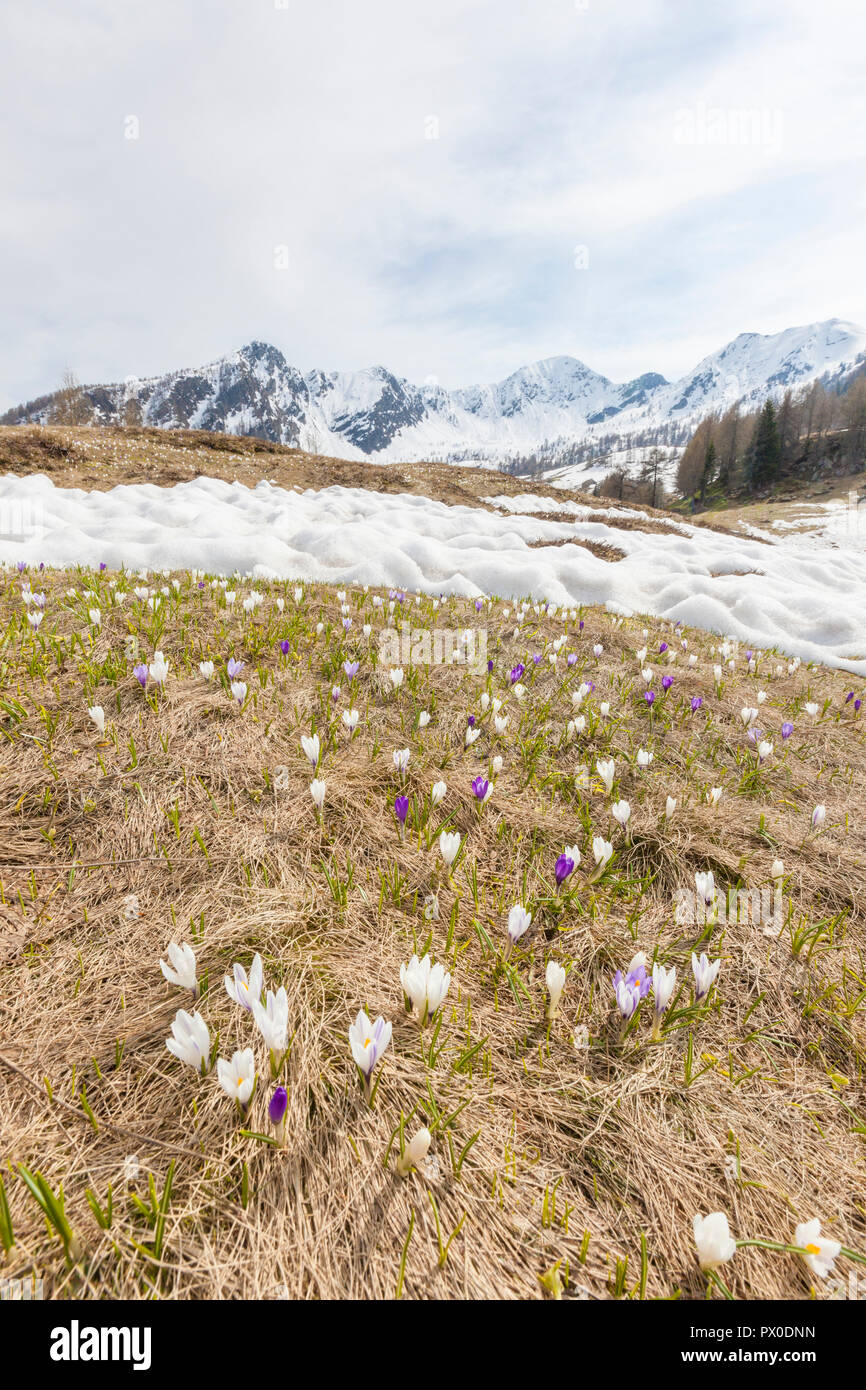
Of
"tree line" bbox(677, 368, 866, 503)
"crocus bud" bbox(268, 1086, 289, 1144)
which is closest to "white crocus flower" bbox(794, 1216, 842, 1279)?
"crocus bud" bbox(268, 1086, 289, 1144)

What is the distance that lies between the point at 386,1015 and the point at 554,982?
0.54 metres

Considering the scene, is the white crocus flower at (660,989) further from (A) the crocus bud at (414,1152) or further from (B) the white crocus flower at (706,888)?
(A) the crocus bud at (414,1152)

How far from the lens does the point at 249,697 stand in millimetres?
3336

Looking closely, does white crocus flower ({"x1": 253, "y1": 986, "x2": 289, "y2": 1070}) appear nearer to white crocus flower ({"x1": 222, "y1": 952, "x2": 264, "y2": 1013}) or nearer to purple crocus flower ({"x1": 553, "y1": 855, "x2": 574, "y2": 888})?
white crocus flower ({"x1": 222, "y1": 952, "x2": 264, "y2": 1013})

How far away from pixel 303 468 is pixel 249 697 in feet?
65.9

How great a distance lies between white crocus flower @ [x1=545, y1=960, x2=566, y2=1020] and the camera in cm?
162

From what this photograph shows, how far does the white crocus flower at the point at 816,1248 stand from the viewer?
3.80 feet

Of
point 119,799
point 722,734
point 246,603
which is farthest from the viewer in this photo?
point 246,603

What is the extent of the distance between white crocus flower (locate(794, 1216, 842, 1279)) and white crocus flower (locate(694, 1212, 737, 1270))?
0.64 feet

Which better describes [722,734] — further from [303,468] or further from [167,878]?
[303,468]

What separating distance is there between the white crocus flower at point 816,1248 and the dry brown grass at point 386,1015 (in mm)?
85

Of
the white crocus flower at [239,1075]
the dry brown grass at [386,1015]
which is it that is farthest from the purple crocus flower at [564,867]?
the white crocus flower at [239,1075]

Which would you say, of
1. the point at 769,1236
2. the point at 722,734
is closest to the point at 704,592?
the point at 722,734
